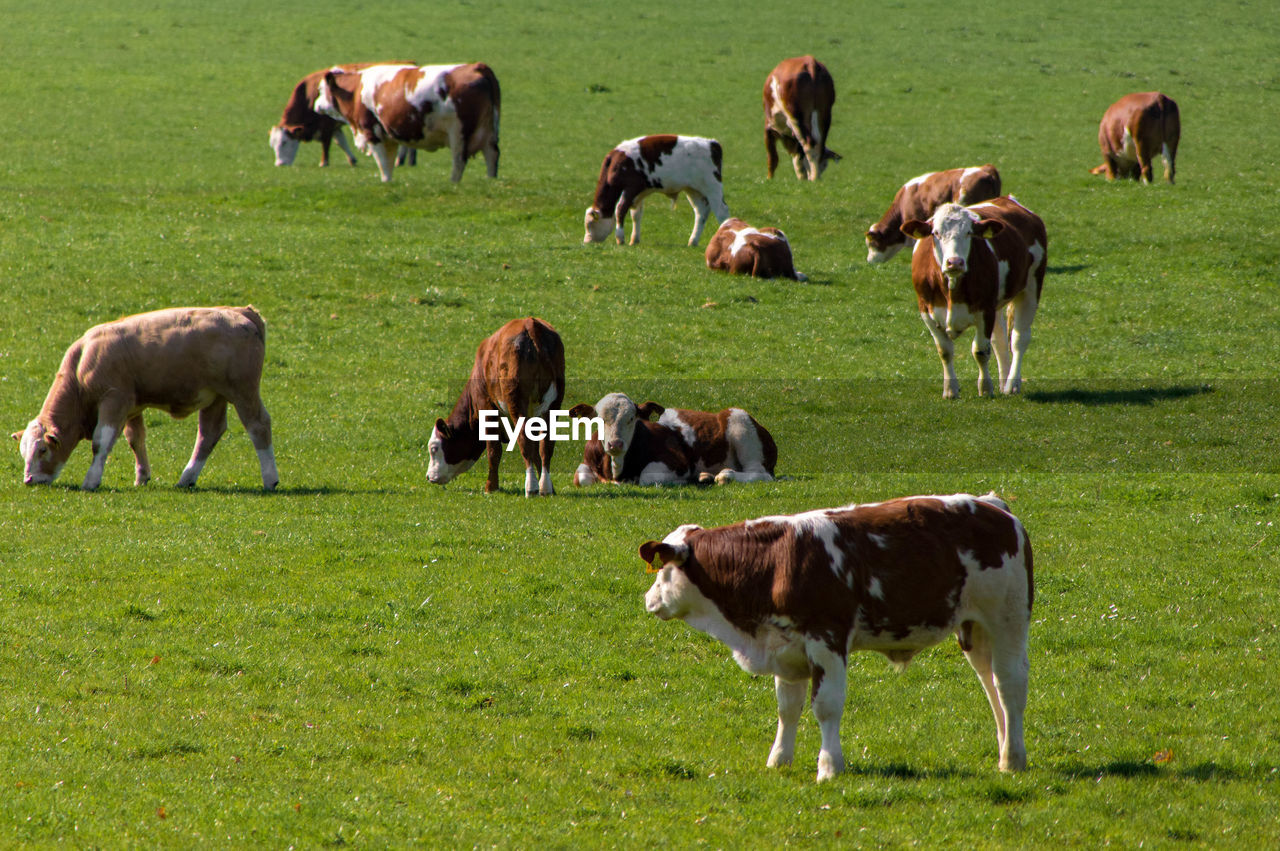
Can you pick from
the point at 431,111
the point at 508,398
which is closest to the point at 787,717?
the point at 508,398

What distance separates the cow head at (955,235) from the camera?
20.0m

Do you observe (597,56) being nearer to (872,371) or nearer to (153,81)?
(153,81)

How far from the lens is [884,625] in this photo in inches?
323

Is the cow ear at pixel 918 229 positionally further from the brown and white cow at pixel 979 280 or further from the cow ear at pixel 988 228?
the cow ear at pixel 988 228

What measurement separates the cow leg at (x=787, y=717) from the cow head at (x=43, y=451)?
445 inches

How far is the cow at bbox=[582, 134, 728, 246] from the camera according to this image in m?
30.4

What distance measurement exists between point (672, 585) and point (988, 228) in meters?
13.5

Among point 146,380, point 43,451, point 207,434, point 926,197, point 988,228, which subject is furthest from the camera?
point 926,197

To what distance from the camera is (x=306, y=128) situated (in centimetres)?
4341

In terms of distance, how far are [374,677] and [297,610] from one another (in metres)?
1.69

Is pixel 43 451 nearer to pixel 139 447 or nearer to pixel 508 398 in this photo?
pixel 139 447

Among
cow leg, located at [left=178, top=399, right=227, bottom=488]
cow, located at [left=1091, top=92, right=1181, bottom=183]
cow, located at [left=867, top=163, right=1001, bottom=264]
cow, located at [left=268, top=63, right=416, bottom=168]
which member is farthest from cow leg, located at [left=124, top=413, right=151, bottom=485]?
cow, located at [left=1091, top=92, right=1181, bottom=183]

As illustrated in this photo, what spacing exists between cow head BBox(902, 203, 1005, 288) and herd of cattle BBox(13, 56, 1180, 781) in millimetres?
33

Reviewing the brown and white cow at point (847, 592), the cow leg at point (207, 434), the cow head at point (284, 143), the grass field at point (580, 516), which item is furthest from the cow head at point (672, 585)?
the cow head at point (284, 143)
